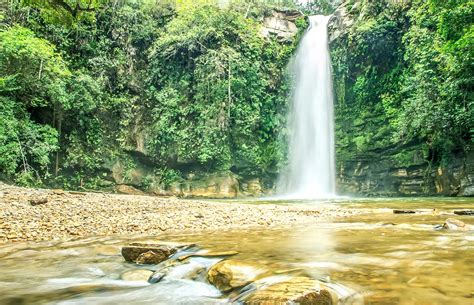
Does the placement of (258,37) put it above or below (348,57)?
above

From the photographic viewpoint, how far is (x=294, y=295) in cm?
151

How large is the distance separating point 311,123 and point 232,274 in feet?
61.5

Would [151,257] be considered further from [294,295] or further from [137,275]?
[294,295]

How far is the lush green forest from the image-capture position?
582 inches

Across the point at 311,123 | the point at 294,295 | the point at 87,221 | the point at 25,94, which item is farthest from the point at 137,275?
the point at 311,123

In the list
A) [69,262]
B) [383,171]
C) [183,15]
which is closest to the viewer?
[69,262]

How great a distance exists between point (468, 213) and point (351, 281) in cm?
482

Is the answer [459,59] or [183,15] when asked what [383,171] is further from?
[183,15]

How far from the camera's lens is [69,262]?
292cm

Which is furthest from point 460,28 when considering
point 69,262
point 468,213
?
point 69,262

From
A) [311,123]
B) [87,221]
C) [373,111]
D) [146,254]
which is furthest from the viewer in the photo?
[311,123]

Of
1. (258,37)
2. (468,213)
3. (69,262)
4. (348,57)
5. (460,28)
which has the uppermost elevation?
(258,37)

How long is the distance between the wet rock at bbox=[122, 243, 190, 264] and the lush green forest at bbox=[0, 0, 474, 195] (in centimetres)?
1288

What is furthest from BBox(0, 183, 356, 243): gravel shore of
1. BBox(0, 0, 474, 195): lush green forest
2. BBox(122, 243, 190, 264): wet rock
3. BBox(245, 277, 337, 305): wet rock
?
BBox(0, 0, 474, 195): lush green forest
